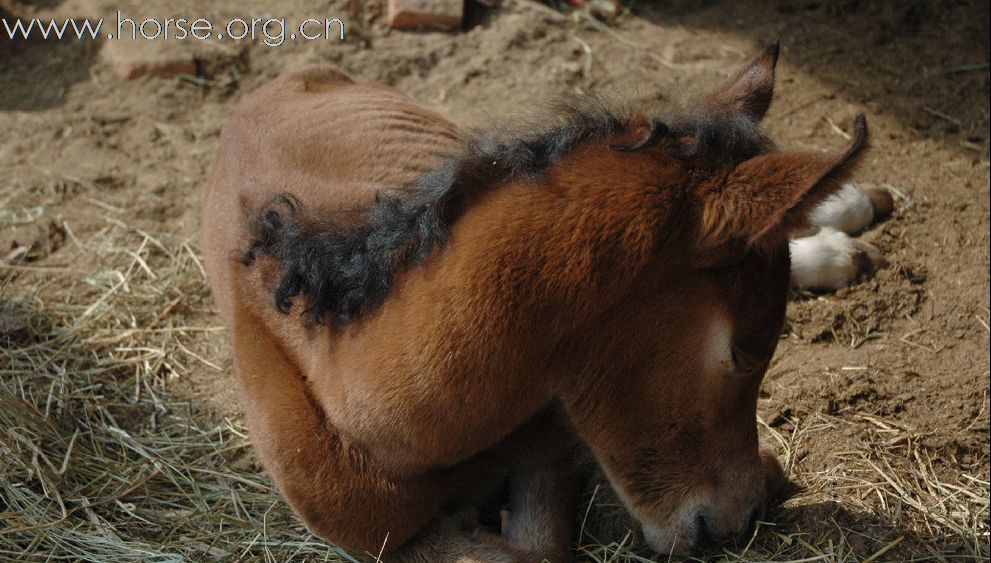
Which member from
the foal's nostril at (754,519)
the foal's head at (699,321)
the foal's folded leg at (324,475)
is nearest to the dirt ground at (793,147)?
the foal's nostril at (754,519)

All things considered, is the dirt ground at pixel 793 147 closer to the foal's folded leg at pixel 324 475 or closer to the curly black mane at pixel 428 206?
the curly black mane at pixel 428 206

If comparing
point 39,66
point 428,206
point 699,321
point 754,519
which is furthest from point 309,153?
point 39,66

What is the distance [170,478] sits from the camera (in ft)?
12.3

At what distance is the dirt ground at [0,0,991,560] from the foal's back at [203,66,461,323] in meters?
0.63

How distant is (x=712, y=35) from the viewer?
6500 mm

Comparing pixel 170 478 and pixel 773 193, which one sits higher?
pixel 773 193

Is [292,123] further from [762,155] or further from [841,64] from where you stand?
[841,64]

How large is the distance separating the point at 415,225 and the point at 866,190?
3.02m

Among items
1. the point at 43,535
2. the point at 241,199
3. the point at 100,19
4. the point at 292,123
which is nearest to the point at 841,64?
the point at 292,123

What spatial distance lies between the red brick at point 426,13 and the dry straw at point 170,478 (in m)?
2.72

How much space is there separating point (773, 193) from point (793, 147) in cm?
306

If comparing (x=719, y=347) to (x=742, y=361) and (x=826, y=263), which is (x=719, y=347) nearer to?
(x=742, y=361)

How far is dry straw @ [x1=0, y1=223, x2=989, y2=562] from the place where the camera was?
3.37 metres

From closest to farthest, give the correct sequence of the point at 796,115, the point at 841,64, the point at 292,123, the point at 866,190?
the point at 292,123, the point at 866,190, the point at 796,115, the point at 841,64
